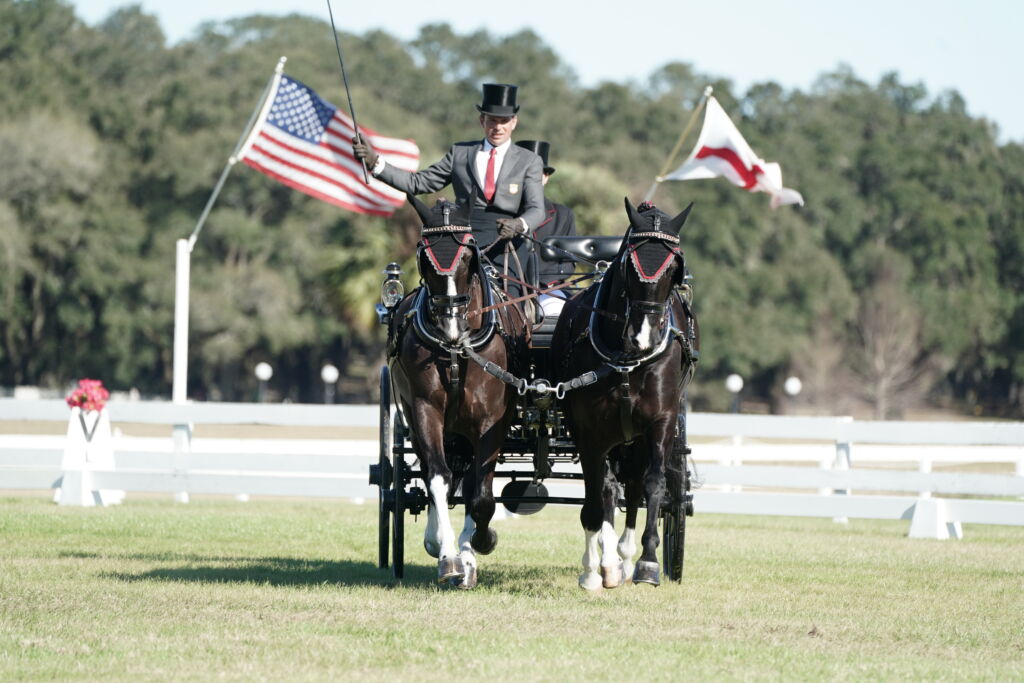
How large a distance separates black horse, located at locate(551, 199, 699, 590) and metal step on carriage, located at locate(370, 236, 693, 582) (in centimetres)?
24

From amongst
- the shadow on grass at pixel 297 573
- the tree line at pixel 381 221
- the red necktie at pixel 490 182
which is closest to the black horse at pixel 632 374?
the shadow on grass at pixel 297 573

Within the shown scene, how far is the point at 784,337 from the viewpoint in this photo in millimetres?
68250

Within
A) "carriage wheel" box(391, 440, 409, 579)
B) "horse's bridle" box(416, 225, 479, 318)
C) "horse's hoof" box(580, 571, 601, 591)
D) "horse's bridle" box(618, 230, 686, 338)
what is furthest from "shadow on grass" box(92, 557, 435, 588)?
"horse's bridle" box(618, 230, 686, 338)

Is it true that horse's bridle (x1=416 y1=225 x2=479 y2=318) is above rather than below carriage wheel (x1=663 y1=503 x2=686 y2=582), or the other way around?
above

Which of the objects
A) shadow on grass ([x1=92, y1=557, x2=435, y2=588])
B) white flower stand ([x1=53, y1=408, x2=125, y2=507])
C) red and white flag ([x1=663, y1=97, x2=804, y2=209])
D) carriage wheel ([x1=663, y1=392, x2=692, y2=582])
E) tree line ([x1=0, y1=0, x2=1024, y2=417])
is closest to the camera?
carriage wheel ([x1=663, y1=392, x2=692, y2=582])

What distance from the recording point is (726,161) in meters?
19.4

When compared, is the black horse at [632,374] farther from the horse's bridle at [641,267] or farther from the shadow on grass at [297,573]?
the shadow on grass at [297,573]

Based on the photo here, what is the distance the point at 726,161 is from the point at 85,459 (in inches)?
346

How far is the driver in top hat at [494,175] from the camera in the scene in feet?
33.2

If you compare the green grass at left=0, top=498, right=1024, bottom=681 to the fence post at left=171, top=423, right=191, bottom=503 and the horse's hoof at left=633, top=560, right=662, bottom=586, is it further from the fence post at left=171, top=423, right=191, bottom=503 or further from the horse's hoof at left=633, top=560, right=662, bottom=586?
the fence post at left=171, top=423, right=191, bottom=503

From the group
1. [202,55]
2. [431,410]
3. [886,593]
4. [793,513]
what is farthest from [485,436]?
[202,55]

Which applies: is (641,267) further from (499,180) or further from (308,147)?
(308,147)

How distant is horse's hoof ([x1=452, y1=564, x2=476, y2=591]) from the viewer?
30.1 feet

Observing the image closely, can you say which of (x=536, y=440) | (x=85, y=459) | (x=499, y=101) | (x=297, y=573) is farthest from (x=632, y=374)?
(x=85, y=459)
